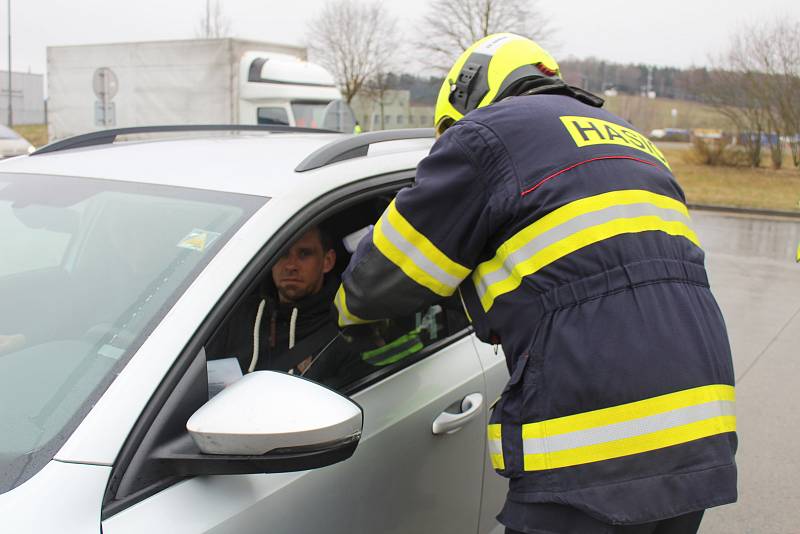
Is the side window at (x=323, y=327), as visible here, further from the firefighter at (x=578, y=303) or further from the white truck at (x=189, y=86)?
the white truck at (x=189, y=86)

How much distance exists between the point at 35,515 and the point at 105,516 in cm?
11

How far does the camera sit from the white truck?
1397 centimetres

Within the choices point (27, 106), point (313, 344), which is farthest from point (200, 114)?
point (27, 106)

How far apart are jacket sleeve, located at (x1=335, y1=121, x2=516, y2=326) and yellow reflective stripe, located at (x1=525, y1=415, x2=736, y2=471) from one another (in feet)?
1.44

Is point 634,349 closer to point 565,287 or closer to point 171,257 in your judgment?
point 565,287

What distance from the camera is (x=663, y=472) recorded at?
5.00 feet

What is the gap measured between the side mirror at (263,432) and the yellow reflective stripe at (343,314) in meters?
0.55

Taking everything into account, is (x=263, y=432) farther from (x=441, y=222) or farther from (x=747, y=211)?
(x=747, y=211)

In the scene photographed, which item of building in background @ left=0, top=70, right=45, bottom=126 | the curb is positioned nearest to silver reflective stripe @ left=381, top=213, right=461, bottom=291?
the curb

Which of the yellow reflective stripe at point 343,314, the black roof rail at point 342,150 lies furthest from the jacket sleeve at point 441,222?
the black roof rail at point 342,150

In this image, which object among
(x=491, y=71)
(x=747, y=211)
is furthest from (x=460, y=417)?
(x=747, y=211)

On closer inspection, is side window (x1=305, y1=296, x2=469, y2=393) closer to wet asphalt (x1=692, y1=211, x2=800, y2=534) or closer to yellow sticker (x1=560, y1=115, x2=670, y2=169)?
yellow sticker (x1=560, y1=115, x2=670, y2=169)

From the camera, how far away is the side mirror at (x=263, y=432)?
4.30 feet

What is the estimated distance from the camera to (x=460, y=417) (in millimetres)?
2041
